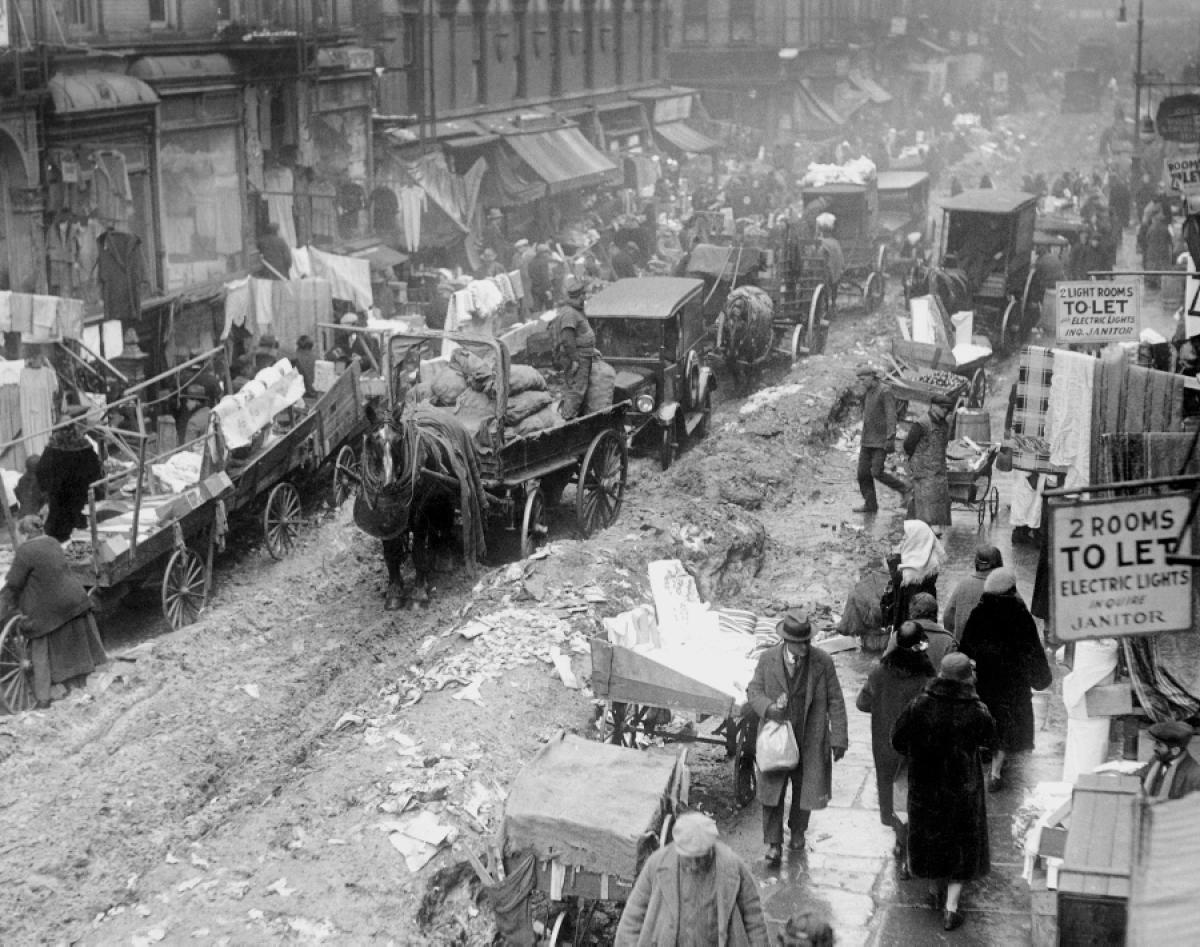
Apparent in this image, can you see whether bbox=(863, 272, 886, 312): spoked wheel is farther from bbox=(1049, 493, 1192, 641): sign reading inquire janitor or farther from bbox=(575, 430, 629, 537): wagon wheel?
bbox=(1049, 493, 1192, 641): sign reading inquire janitor

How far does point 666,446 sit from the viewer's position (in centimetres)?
1844

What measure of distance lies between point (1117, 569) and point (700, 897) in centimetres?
280

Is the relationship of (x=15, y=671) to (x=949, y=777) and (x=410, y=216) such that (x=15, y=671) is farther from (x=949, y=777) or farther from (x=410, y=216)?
(x=410, y=216)

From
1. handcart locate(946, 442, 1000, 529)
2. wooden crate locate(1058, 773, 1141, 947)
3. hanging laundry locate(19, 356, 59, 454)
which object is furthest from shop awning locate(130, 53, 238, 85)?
wooden crate locate(1058, 773, 1141, 947)

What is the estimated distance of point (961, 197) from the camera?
2733cm

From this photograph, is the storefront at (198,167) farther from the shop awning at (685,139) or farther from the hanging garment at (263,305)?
the shop awning at (685,139)

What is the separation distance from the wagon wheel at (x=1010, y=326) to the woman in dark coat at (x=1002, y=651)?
15857mm

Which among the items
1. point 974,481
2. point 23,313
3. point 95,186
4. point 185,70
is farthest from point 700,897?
point 185,70

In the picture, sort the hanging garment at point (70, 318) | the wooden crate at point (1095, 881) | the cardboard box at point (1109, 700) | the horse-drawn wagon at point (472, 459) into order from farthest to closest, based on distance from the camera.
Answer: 1. the hanging garment at point (70, 318)
2. the horse-drawn wagon at point (472, 459)
3. the cardboard box at point (1109, 700)
4. the wooden crate at point (1095, 881)

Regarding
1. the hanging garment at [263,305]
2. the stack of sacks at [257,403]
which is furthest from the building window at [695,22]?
the stack of sacks at [257,403]

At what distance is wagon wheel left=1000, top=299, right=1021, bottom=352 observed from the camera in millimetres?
25656

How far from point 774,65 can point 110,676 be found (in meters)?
47.6

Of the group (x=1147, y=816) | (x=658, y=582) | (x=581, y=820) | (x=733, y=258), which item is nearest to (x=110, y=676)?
(x=658, y=582)

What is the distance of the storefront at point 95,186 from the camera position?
64.3 ft
